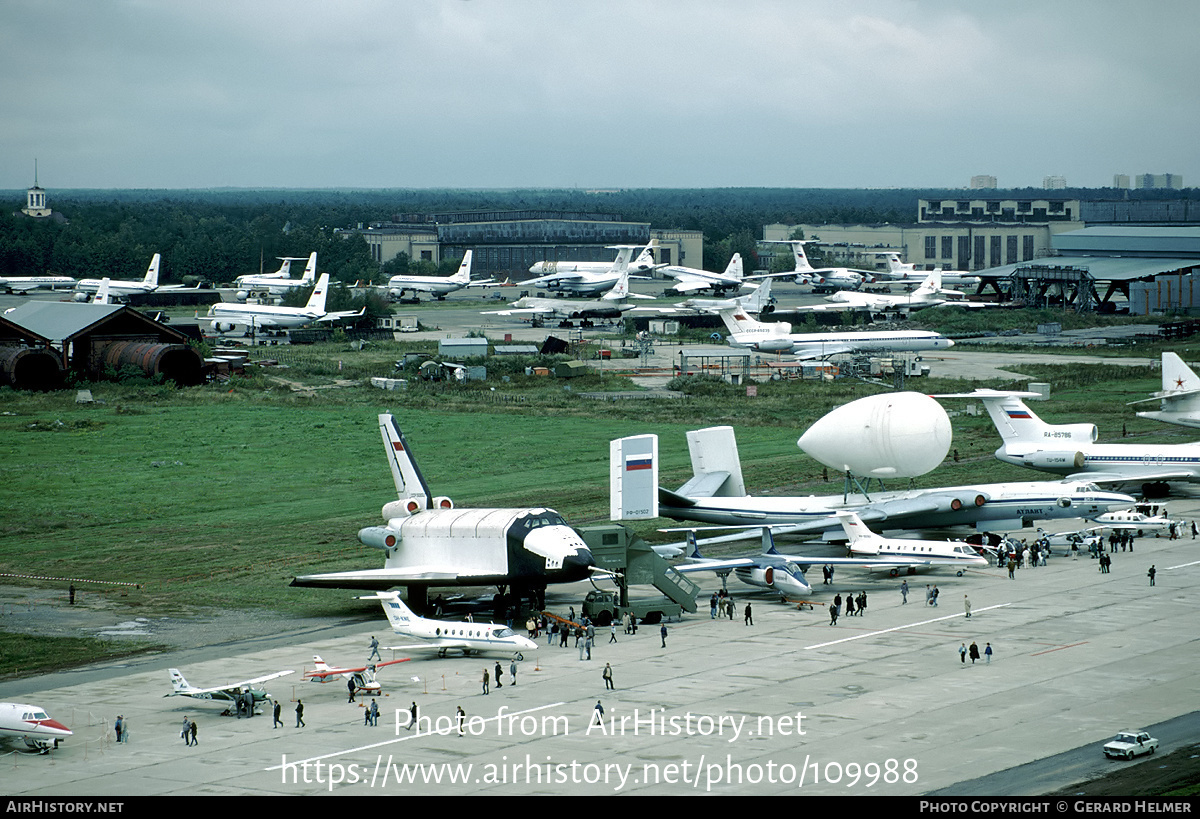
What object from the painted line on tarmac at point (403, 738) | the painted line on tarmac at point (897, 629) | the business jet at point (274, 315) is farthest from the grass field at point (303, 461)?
the business jet at point (274, 315)

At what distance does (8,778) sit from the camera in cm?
3981

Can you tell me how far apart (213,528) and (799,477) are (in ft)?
117

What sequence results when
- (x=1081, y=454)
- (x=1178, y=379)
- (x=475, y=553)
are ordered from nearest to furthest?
(x=475, y=553)
(x=1081, y=454)
(x=1178, y=379)

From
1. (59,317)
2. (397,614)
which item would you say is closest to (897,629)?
(397,614)

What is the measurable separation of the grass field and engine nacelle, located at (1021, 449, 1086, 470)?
4.55 m

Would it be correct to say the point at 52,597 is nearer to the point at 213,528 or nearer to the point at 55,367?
the point at 213,528

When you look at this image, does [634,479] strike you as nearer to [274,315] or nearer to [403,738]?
[403,738]

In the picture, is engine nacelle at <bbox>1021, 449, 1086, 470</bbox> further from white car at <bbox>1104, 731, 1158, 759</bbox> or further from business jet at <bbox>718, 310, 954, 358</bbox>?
business jet at <bbox>718, 310, 954, 358</bbox>

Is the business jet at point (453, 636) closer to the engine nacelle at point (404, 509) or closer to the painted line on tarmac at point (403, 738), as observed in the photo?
the painted line on tarmac at point (403, 738)

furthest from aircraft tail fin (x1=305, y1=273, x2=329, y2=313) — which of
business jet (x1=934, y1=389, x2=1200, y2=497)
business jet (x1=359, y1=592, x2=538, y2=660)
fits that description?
business jet (x1=359, y1=592, x2=538, y2=660)

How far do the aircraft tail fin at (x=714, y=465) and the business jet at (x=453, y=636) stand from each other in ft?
74.8

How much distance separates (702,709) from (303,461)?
56.4 meters

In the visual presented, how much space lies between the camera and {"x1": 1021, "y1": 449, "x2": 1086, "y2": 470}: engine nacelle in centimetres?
8419

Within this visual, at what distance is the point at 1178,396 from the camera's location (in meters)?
93.9
